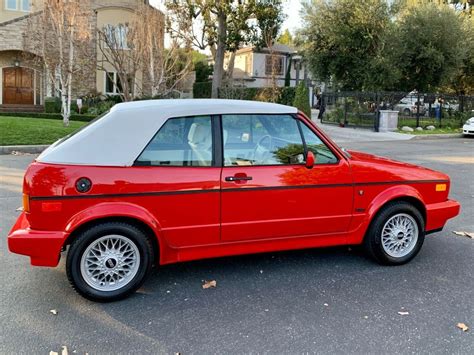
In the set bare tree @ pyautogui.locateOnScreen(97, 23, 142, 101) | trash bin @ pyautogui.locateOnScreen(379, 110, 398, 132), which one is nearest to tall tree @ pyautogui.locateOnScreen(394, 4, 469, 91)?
trash bin @ pyautogui.locateOnScreen(379, 110, 398, 132)

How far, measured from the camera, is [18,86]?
2694cm

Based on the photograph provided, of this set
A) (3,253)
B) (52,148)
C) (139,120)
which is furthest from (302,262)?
(3,253)

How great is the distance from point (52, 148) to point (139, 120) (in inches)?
31.1

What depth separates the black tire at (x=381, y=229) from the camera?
461cm

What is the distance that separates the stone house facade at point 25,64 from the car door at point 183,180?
21968 mm

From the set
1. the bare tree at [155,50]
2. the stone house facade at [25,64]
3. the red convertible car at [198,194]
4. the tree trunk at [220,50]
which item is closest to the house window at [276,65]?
the tree trunk at [220,50]

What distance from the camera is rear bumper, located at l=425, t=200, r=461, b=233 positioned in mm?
4809

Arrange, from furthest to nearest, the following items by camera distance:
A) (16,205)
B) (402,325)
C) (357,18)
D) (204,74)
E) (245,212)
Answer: (204,74) < (357,18) < (16,205) < (245,212) < (402,325)

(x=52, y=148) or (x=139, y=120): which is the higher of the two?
(x=139, y=120)

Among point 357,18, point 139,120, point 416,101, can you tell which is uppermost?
point 357,18

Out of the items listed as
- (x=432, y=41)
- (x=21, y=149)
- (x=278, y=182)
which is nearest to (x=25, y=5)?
(x=21, y=149)

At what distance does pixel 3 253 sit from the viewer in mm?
4906

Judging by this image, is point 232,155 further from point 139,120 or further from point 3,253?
point 3,253

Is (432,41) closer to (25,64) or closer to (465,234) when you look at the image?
(465,234)
